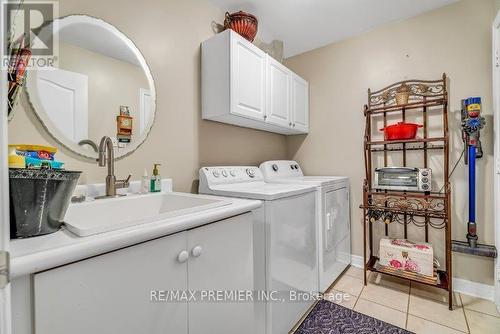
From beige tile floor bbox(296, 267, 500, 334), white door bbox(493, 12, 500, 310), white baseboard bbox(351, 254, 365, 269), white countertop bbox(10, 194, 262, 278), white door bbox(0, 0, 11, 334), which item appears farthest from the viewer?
white baseboard bbox(351, 254, 365, 269)

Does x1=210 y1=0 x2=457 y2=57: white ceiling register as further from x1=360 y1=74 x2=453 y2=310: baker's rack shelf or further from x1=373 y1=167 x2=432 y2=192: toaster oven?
x1=373 y1=167 x2=432 y2=192: toaster oven

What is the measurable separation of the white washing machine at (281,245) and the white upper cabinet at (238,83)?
1.57 feet

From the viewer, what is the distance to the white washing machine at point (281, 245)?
1.33 m

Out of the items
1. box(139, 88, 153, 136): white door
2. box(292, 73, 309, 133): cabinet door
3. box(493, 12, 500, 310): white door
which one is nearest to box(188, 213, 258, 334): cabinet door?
box(139, 88, 153, 136): white door

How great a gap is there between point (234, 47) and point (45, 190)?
1498mm

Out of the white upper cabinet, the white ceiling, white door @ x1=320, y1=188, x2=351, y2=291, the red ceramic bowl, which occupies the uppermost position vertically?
the white ceiling

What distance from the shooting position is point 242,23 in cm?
186

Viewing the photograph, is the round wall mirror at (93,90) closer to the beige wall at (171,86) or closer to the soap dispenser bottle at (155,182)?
the beige wall at (171,86)

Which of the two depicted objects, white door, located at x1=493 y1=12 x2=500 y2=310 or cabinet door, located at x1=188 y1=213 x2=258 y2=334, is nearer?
cabinet door, located at x1=188 y1=213 x2=258 y2=334

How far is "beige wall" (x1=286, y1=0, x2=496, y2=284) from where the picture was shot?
188cm

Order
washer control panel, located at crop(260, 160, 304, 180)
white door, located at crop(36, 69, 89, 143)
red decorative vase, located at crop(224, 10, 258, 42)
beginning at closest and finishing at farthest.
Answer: white door, located at crop(36, 69, 89, 143)
red decorative vase, located at crop(224, 10, 258, 42)
washer control panel, located at crop(260, 160, 304, 180)

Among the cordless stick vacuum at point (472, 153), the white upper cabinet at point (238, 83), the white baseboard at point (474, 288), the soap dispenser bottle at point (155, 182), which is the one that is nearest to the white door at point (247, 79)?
the white upper cabinet at point (238, 83)

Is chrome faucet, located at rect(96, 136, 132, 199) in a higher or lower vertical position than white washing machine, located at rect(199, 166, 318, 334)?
higher

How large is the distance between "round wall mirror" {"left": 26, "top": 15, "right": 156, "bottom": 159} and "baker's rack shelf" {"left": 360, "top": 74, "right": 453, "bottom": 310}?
77.2 inches
